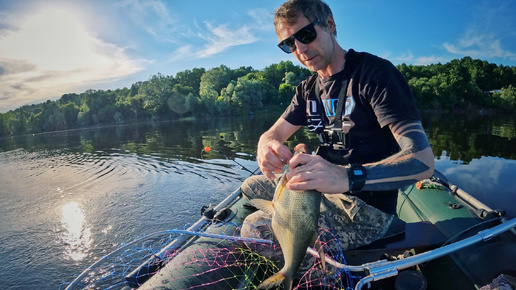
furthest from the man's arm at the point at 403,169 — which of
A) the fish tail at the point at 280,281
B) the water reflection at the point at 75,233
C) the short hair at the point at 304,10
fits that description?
the water reflection at the point at 75,233

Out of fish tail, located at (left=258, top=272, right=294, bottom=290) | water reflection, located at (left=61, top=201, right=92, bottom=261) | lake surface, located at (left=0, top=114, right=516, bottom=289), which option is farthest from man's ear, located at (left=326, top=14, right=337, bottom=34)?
water reflection, located at (left=61, top=201, right=92, bottom=261)

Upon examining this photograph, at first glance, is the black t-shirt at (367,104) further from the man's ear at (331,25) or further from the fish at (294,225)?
the fish at (294,225)

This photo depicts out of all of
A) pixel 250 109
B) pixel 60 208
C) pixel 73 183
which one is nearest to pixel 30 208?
pixel 60 208

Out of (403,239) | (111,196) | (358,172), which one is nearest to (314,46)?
(358,172)

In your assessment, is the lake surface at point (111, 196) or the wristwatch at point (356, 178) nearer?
the wristwatch at point (356, 178)

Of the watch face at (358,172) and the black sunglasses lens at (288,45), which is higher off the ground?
the black sunglasses lens at (288,45)

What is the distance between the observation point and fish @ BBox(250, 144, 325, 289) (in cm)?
195

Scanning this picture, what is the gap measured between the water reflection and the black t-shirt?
247 inches

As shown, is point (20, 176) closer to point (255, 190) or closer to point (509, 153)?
point (255, 190)

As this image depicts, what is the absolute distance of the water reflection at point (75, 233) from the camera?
20.7 ft

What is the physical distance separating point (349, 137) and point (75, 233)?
753 cm

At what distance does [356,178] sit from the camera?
6.31 ft

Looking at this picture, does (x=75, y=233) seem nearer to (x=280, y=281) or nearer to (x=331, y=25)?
(x=280, y=281)

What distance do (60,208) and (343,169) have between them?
33.2ft
